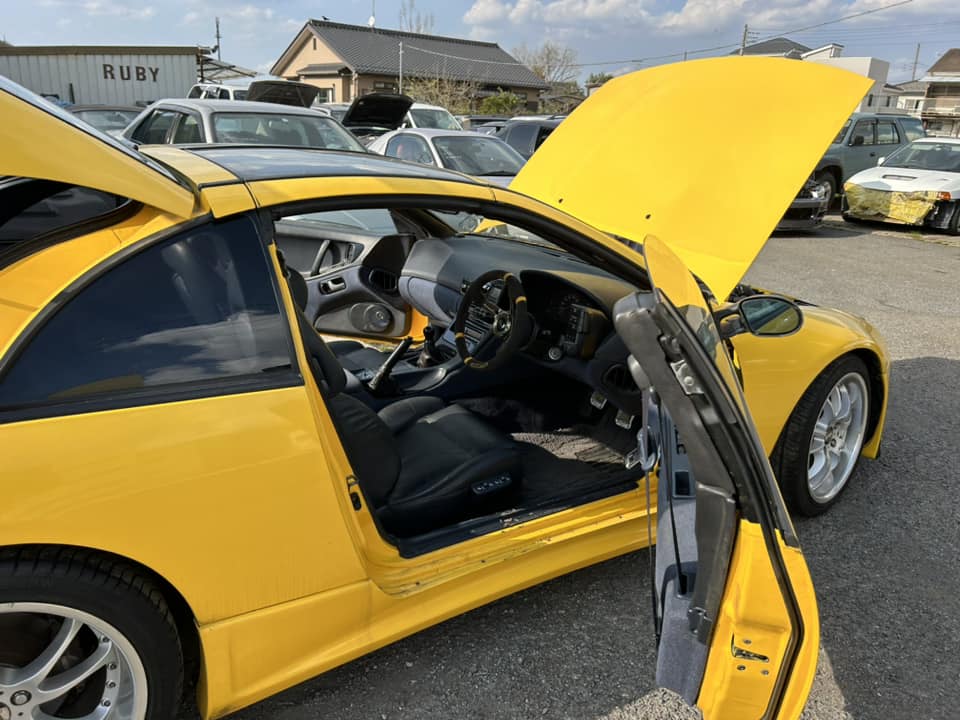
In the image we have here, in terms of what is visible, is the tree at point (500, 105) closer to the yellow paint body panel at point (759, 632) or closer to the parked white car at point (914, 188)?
the parked white car at point (914, 188)

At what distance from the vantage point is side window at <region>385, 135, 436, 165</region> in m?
8.20

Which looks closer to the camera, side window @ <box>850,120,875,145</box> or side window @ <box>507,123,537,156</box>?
side window @ <box>507,123,537,156</box>

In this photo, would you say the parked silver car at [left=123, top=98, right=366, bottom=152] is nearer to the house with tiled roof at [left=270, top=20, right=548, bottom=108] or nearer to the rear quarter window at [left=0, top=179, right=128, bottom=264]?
the rear quarter window at [left=0, top=179, right=128, bottom=264]

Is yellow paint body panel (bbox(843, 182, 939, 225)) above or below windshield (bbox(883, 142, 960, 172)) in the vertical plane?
below

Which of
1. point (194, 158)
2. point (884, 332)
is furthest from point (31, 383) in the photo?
point (884, 332)

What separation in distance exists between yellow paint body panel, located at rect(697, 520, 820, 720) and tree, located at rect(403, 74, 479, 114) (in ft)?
92.9

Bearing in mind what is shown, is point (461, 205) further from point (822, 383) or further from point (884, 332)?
point (884, 332)

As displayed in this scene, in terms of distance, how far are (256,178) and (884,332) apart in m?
5.70

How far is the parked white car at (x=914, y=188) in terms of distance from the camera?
10719 mm

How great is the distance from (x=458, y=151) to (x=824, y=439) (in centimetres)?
618

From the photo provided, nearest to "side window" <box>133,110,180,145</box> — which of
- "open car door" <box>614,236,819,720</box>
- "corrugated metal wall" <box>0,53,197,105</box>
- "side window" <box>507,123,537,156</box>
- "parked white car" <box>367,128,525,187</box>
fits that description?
"parked white car" <box>367,128,525,187</box>

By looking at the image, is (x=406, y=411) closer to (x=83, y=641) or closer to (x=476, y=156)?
(x=83, y=641)

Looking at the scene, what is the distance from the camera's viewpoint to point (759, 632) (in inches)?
60.6

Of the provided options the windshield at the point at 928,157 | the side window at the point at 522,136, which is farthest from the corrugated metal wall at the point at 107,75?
the windshield at the point at 928,157
